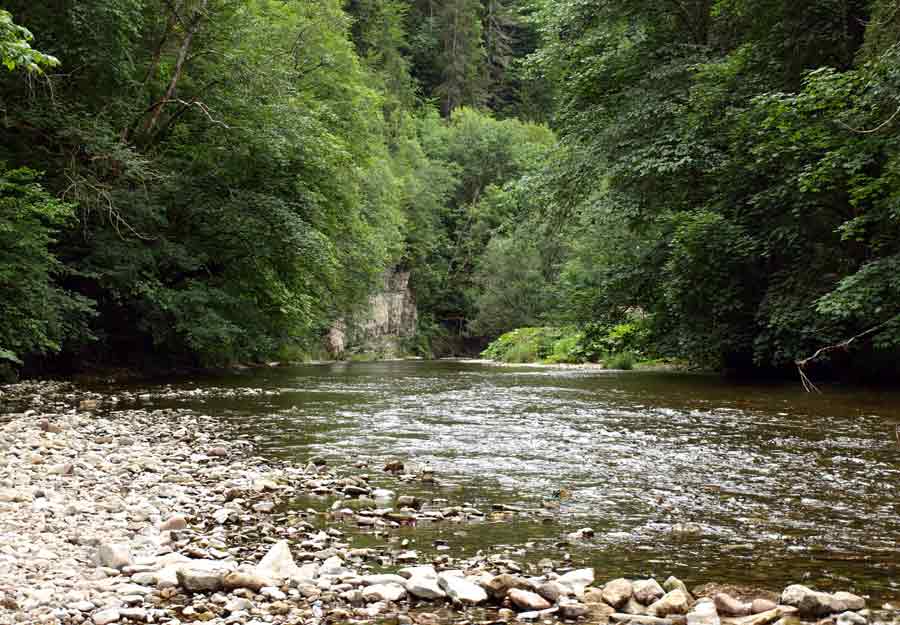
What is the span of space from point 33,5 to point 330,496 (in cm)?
1312

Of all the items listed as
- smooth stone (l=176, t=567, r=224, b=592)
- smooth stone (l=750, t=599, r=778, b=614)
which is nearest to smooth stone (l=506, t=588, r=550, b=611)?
smooth stone (l=750, t=599, r=778, b=614)

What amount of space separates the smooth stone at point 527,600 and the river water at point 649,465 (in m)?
0.59

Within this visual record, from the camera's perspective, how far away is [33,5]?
1435 centimetres

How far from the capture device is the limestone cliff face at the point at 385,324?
138ft

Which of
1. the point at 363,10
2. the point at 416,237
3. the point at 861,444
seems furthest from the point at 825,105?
the point at 363,10

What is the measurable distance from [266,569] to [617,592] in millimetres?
1803

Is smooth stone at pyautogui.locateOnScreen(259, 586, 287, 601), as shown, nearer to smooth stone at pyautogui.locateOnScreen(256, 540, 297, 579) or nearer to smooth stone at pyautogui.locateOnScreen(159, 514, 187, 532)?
smooth stone at pyautogui.locateOnScreen(256, 540, 297, 579)

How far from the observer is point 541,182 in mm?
20109

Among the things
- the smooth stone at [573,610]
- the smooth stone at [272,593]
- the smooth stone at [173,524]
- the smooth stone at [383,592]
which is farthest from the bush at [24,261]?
the smooth stone at [573,610]

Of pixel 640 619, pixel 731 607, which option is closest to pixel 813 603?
pixel 731 607

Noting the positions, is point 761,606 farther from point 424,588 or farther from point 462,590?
point 424,588

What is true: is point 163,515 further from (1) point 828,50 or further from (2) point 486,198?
(2) point 486,198

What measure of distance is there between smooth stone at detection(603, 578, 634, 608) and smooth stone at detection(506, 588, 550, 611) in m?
0.30

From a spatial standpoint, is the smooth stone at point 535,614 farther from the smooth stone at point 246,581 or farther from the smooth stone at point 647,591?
the smooth stone at point 246,581
